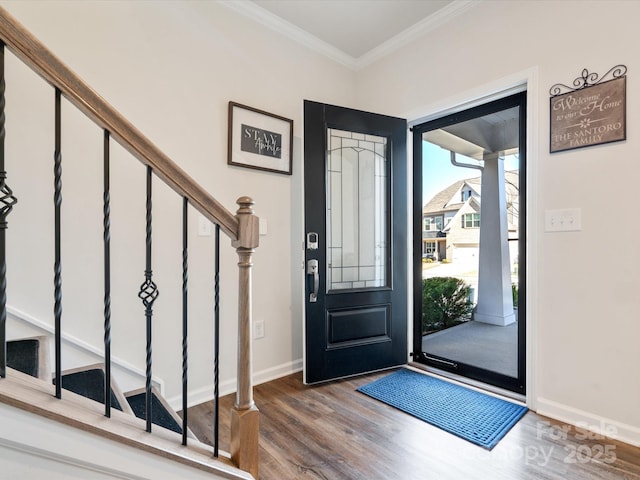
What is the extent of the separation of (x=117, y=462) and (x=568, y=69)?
2674 mm

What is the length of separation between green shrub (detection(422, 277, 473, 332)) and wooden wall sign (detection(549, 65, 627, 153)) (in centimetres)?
137

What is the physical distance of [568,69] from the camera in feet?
6.10

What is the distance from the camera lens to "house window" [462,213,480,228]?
273 cm

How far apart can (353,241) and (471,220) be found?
1.02m

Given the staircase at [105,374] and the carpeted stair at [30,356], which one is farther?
the carpeted stair at [30,356]

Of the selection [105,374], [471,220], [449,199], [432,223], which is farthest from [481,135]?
[105,374]

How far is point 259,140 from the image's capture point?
2.39 meters

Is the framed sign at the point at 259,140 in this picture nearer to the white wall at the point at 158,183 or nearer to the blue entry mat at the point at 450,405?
the white wall at the point at 158,183

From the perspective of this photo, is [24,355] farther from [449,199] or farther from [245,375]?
[449,199]

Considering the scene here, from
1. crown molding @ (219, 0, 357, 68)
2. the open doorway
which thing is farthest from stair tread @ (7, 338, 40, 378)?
the open doorway

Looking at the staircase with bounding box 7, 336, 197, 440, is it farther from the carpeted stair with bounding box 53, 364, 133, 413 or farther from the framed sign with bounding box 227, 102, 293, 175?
the framed sign with bounding box 227, 102, 293, 175

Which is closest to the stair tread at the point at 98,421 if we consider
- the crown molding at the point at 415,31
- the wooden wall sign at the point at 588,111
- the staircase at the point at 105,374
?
the staircase at the point at 105,374

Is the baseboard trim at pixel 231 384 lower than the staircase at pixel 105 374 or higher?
lower

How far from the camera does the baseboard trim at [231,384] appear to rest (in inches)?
80.4
